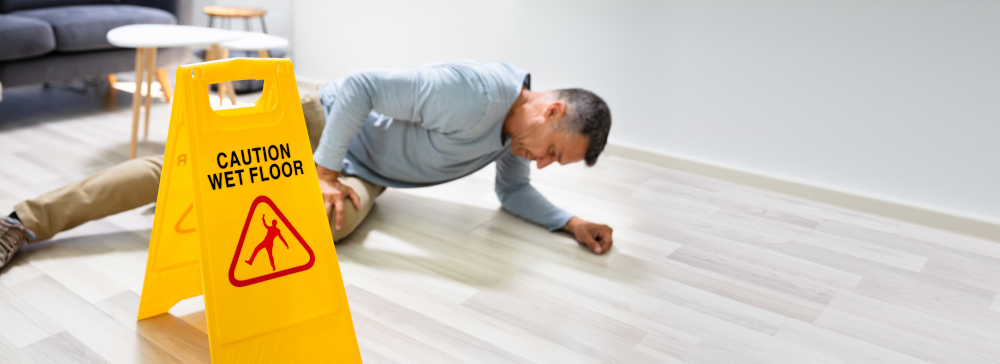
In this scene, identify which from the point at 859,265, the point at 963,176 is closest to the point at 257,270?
the point at 859,265

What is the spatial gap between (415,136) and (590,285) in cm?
65

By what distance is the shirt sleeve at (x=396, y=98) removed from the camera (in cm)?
179

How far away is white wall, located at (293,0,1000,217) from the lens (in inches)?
88.0

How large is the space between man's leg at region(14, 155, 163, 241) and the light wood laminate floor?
7 cm

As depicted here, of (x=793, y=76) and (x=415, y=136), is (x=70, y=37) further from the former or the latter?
(x=793, y=76)

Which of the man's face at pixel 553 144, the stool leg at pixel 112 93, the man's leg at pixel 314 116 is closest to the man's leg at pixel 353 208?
the man's leg at pixel 314 116

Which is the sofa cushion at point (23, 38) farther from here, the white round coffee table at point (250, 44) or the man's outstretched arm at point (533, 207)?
the man's outstretched arm at point (533, 207)

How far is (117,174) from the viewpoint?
73.7 inches

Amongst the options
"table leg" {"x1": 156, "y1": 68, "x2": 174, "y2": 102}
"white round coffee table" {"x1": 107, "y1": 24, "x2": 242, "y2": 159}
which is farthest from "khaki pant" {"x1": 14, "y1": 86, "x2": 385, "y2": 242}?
"table leg" {"x1": 156, "y1": 68, "x2": 174, "y2": 102}

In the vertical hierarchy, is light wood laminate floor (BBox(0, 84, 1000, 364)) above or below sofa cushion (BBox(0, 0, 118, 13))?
below

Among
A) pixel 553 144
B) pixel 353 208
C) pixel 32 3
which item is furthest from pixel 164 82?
pixel 553 144

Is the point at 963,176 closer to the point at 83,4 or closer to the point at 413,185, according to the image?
the point at 413,185

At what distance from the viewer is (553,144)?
5.92 ft

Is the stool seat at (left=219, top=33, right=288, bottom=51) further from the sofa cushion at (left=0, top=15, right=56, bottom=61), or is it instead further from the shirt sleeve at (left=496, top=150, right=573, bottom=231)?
the shirt sleeve at (left=496, top=150, right=573, bottom=231)
